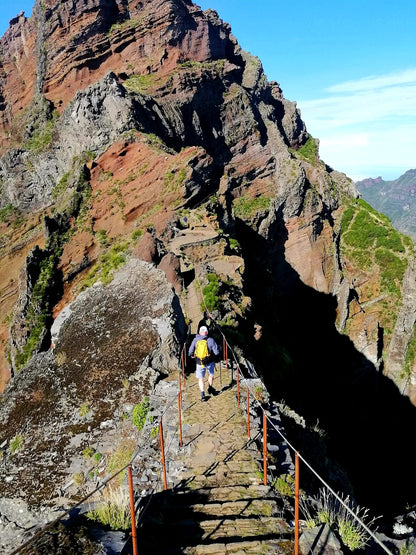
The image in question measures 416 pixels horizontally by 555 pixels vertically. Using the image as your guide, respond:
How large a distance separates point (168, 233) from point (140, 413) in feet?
40.1

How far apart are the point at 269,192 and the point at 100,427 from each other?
3298 cm

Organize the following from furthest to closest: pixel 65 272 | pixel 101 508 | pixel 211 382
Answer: pixel 65 272
pixel 211 382
pixel 101 508

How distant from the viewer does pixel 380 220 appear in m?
42.5

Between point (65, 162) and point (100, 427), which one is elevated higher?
point (65, 162)

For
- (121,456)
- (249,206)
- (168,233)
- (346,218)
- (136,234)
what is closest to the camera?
(121,456)

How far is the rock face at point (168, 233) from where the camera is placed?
41.2ft

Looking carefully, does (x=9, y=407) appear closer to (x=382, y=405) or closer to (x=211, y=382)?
(x=211, y=382)

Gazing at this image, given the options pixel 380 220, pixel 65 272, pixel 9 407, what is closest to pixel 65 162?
pixel 65 272

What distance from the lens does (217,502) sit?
5629 mm

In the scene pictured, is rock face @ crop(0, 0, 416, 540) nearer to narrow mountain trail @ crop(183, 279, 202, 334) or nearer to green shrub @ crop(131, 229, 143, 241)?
narrow mountain trail @ crop(183, 279, 202, 334)

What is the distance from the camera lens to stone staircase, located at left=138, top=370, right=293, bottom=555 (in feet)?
15.5

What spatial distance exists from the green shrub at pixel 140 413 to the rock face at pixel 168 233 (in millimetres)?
772

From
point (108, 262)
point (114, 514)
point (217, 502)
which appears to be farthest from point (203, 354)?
point (108, 262)

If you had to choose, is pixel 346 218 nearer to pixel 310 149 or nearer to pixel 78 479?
pixel 310 149
